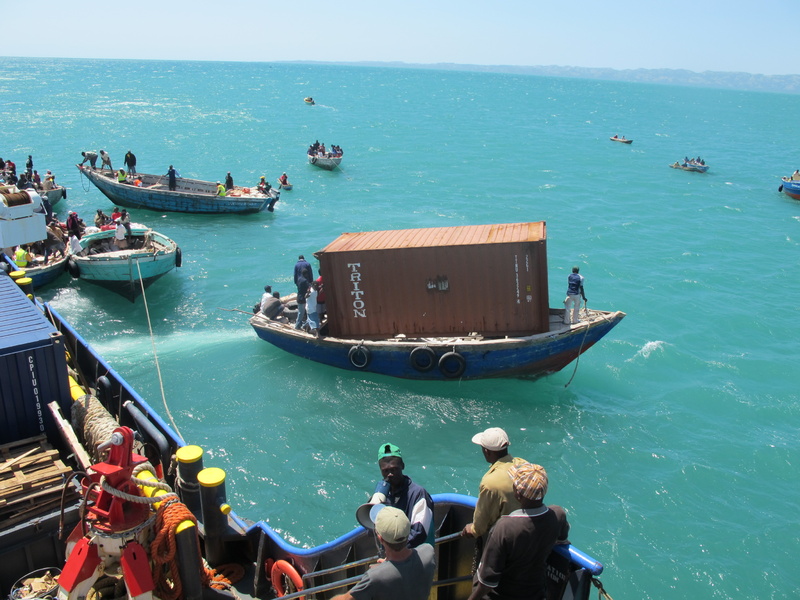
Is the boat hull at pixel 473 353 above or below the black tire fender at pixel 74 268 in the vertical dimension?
below

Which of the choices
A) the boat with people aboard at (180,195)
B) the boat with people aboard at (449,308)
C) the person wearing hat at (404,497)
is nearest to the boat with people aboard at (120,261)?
the boat with people aboard at (449,308)

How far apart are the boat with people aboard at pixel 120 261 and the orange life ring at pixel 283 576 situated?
15572mm

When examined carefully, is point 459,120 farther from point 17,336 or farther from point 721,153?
point 17,336

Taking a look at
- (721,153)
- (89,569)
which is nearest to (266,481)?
(89,569)

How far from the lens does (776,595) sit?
10945 millimetres

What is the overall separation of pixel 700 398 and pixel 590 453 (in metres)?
4.71

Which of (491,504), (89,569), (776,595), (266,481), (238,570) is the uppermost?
(491,504)

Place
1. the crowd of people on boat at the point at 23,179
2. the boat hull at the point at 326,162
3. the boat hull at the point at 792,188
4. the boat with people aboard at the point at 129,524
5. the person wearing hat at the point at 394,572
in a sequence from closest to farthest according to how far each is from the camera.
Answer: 1. the person wearing hat at the point at 394,572
2. the boat with people aboard at the point at 129,524
3. the crowd of people on boat at the point at 23,179
4. the boat hull at the point at 792,188
5. the boat hull at the point at 326,162

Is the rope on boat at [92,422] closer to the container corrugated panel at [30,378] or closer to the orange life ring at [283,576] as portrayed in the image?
the container corrugated panel at [30,378]

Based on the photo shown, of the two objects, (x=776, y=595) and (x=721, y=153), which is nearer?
(x=776, y=595)

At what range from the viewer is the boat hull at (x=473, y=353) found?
50.8ft

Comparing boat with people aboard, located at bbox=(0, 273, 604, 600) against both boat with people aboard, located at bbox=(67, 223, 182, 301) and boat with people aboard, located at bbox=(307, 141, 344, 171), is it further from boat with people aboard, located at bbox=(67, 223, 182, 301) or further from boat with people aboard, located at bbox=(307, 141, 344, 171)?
boat with people aboard, located at bbox=(307, 141, 344, 171)

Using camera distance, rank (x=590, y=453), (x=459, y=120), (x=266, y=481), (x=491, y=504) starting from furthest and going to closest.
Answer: (x=459, y=120) < (x=590, y=453) < (x=266, y=481) < (x=491, y=504)

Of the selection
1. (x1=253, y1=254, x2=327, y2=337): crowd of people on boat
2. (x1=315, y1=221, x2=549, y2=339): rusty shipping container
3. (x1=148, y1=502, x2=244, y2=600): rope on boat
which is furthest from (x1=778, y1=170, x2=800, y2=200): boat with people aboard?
(x1=148, y1=502, x2=244, y2=600): rope on boat
